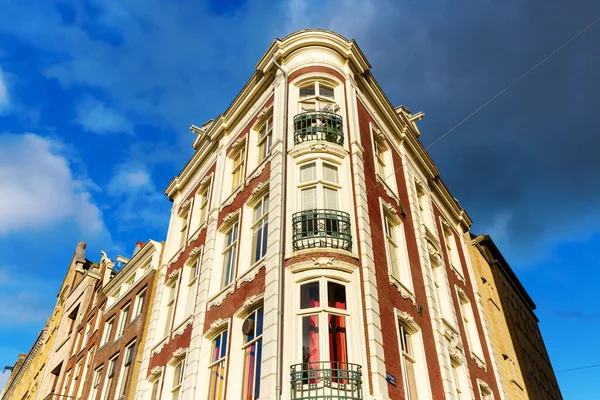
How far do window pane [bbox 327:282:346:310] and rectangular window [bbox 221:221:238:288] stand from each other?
502cm

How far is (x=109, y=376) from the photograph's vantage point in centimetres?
2505

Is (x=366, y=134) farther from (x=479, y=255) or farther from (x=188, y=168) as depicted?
(x=479, y=255)

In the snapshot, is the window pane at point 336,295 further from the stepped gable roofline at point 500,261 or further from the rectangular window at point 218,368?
the stepped gable roofline at point 500,261

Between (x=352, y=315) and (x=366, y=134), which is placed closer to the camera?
(x=352, y=315)

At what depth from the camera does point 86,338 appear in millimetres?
32219

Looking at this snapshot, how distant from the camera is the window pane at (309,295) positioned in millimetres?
14156

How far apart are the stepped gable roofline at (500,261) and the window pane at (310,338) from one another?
74.2 feet

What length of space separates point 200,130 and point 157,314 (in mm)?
10651

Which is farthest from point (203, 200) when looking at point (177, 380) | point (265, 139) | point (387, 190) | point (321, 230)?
point (321, 230)

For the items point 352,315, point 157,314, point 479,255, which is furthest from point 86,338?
point 479,255

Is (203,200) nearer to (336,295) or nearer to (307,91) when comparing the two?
(307,91)

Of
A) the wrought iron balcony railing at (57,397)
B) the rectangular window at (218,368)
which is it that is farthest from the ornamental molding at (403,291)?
the wrought iron balcony railing at (57,397)

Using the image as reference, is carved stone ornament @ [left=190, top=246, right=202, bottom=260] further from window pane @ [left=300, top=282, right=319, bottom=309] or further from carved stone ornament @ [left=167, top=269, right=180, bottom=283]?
window pane @ [left=300, top=282, right=319, bottom=309]

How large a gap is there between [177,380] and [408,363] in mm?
9263
